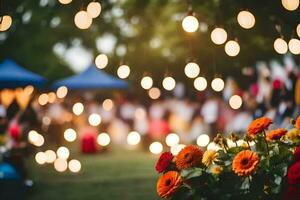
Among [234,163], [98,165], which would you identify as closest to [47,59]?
[98,165]

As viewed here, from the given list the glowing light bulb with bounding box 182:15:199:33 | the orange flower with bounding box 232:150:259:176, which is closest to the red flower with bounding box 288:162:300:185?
the orange flower with bounding box 232:150:259:176

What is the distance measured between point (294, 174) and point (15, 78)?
1264cm

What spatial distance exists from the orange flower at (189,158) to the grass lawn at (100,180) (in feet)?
17.1

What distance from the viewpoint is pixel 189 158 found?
4.15m

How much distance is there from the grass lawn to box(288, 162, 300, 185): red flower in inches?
226

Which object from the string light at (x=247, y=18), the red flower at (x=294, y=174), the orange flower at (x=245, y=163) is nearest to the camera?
the red flower at (x=294, y=174)

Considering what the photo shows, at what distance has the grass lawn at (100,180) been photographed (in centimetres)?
995

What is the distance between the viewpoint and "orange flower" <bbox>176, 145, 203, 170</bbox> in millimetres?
4141

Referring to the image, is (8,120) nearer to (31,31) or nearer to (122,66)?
(122,66)

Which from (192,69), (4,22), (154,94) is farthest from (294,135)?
(154,94)

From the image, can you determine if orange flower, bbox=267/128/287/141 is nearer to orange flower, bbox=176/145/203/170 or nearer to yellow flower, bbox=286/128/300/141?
yellow flower, bbox=286/128/300/141

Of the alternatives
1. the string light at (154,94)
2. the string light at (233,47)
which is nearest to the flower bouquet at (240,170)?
the string light at (233,47)

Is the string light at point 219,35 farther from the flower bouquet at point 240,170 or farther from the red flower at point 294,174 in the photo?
the red flower at point 294,174

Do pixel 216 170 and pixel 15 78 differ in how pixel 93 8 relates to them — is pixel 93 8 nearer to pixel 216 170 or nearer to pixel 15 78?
pixel 216 170
